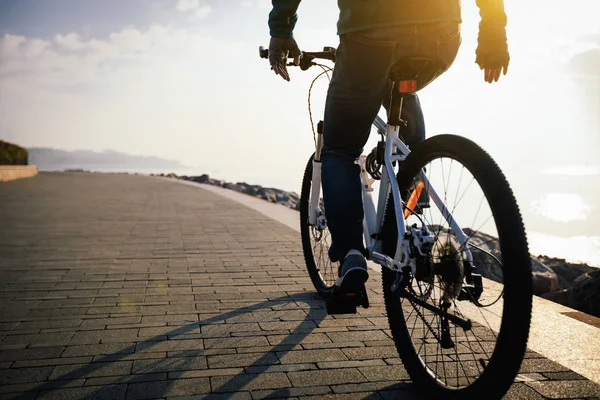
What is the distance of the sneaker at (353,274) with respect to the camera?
279 centimetres

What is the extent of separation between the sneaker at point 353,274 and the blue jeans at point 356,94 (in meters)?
0.09

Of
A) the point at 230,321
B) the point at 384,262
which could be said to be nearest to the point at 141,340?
the point at 230,321

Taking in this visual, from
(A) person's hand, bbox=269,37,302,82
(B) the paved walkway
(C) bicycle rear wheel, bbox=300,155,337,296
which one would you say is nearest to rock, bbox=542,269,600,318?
(B) the paved walkway

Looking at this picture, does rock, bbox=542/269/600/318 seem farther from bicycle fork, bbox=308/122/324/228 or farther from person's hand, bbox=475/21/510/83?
person's hand, bbox=475/21/510/83

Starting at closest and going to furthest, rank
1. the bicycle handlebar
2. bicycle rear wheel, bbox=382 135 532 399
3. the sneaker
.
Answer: bicycle rear wheel, bbox=382 135 532 399 → the sneaker → the bicycle handlebar

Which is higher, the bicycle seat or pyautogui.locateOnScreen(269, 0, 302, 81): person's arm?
pyautogui.locateOnScreen(269, 0, 302, 81): person's arm

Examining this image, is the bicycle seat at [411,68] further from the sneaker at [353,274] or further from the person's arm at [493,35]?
the sneaker at [353,274]

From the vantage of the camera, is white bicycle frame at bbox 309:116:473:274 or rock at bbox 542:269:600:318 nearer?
white bicycle frame at bbox 309:116:473:274

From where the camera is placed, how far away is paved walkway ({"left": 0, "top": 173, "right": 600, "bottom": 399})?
260 centimetres

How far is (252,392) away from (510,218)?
1.33m

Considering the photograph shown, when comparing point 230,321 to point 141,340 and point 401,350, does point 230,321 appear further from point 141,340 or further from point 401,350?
point 401,350

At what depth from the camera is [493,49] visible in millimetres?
2664

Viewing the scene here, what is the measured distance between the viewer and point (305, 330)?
3.44 metres

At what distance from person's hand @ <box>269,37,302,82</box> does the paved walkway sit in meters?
1.52
